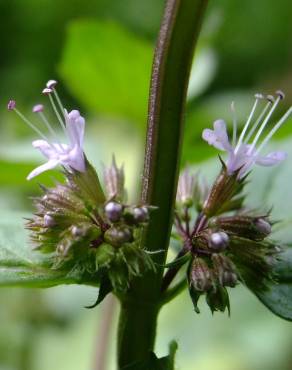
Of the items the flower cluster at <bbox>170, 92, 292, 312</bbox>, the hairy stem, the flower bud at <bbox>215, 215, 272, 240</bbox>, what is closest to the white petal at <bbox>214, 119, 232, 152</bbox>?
the flower cluster at <bbox>170, 92, 292, 312</bbox>

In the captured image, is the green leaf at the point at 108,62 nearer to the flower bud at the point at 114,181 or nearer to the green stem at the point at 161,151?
the flower bud at the point at 114,181

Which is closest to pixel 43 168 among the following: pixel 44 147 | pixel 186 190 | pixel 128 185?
pixel 44 147

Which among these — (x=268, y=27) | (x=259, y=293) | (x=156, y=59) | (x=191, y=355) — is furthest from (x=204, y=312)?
(x=268, y=27)

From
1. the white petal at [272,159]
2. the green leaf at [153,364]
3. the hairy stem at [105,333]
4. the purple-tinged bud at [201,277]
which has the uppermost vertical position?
the white petal at [272,159]

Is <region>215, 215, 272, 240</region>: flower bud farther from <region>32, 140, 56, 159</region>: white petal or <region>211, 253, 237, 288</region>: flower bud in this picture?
<region>32, 140, 56, 159</region>: white petal

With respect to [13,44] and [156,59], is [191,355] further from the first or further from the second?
[13,44]

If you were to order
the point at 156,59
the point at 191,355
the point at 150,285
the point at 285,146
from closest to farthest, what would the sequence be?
the point at 156,59 < the point at 150,285 < the point at 285,146 < the point at 191,355

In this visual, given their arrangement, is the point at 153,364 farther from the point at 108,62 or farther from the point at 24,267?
the point at 108,62

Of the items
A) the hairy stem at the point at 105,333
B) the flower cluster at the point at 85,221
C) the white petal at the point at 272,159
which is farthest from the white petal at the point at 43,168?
the hairy stem at the point at 105,333
